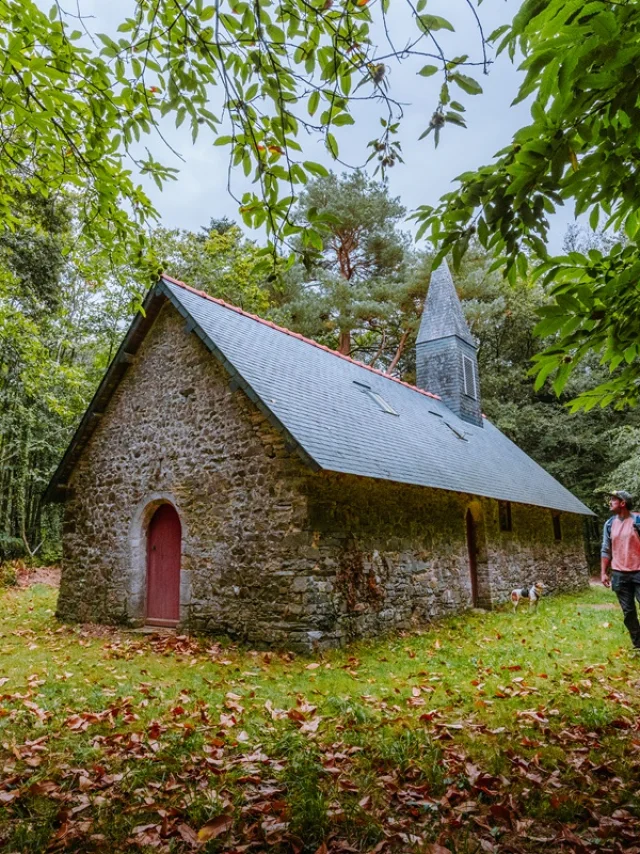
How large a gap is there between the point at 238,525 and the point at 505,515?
7.64 metres

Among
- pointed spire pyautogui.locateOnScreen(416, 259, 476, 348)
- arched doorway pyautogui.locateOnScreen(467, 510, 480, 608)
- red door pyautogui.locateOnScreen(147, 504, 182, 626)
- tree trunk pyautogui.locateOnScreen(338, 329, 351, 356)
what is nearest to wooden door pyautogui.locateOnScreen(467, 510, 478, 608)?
arched doorway pyautogui.locateOnScreen(467, 510, 480, 608)

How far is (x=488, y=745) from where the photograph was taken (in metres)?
3.96

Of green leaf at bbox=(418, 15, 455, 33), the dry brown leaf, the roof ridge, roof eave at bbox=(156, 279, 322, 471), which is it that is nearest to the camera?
green leaf at bbox=(418, 15, 455, 33)

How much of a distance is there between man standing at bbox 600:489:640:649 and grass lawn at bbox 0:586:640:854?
632 millimetres

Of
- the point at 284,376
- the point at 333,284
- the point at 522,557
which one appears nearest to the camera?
the point at 284,376

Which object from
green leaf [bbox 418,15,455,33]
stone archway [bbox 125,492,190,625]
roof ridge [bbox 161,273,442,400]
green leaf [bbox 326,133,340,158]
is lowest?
stone archway [bbox 125,492,190,625]

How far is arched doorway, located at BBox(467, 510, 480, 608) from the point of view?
38.9 ft

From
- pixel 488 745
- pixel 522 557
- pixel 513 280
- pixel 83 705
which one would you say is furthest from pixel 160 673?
pixel 522 557

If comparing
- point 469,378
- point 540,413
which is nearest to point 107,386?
point 469,378

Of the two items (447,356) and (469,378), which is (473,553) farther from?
(447,356)

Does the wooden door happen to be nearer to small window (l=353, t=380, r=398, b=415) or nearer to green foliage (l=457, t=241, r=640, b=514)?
small window (l=353, t=380, r=398, b=415)

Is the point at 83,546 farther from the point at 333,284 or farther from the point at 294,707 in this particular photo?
the point at 333,284

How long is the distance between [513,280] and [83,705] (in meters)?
5.11

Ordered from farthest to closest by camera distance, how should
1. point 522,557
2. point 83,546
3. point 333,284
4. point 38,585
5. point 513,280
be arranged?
point 333,284, point 38,585, point 522,557, point 83,546, point 513,280
